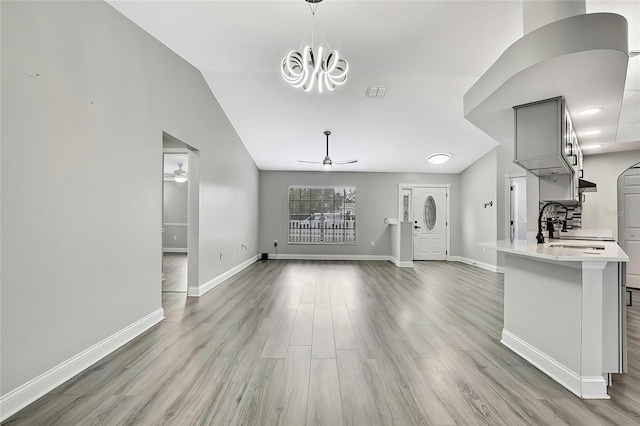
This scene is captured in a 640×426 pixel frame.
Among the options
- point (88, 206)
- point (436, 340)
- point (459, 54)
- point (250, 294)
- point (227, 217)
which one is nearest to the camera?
point (88, 206)

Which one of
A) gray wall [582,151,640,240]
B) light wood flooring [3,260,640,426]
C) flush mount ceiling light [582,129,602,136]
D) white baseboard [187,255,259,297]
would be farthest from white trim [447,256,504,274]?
white baseboard [187,255,259,297]

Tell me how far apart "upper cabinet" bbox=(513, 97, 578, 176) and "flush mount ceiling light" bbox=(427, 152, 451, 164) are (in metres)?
4.34

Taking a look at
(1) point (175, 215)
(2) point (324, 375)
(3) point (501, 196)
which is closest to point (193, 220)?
(2) point (324, 375)

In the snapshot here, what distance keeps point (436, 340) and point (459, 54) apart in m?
3.09

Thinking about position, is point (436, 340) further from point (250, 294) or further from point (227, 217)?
point (227, 217)

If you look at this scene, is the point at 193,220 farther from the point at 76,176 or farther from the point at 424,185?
the point at 424,185

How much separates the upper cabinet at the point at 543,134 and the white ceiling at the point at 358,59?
83cm

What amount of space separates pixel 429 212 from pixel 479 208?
141 centimetres

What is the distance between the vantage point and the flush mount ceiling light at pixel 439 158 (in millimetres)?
7125

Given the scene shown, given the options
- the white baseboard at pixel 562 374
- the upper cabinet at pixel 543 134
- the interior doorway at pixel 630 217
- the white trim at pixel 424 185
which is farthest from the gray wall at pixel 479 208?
the white baseboard at pixel 562 374

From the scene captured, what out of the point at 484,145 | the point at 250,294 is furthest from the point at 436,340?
the point at 484,145

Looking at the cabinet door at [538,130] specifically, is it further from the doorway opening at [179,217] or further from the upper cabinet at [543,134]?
the doorway opening at [179,217]

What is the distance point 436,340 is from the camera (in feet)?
9.12

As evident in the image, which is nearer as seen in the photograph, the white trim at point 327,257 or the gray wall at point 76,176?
the gray wall at point 76,176
